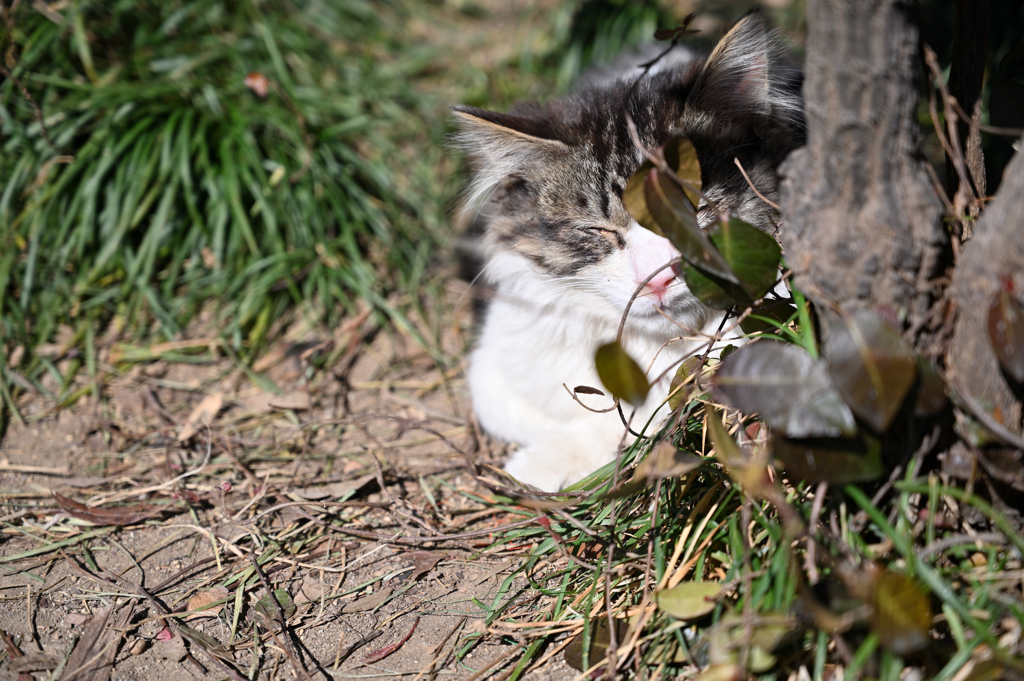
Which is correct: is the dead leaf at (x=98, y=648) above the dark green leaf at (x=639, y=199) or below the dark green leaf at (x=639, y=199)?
below

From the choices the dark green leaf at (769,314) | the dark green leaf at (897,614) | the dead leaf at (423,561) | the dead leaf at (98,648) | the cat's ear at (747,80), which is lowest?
the dead leaf at (98,648)

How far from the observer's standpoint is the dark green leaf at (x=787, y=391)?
1.20 m

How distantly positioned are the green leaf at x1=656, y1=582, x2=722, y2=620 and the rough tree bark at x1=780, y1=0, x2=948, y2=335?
603 mm

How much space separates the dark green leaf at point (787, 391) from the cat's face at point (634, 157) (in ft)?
1.57

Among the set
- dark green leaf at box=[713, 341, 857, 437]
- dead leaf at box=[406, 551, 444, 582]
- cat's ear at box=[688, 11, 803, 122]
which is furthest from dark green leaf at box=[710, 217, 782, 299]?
dead leaf at box=[406, 551, 444, 582]

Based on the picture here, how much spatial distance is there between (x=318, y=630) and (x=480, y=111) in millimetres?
1416

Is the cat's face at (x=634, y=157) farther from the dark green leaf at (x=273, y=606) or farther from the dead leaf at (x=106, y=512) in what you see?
the dead leaf at (x=106, y=512)

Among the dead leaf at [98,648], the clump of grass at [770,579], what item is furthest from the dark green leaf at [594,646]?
the dead leaf at [98,648]

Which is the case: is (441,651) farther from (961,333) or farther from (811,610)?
(961,333)

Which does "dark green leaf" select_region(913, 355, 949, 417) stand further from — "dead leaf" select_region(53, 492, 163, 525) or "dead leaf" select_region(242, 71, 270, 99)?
"dead leaf" select_region(242, 71, 270, 99)

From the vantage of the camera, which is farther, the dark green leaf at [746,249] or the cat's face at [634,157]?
the cat's face at [634,157]

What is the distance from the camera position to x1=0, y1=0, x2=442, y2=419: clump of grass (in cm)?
275

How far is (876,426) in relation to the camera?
44.4 inches

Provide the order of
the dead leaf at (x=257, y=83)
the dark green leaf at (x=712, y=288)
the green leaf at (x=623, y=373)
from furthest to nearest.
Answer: the dead leaf at (x=257, y=83) < the dark green leaf at (x=712, y=288) < the green leaf at (x=623, y=373)
